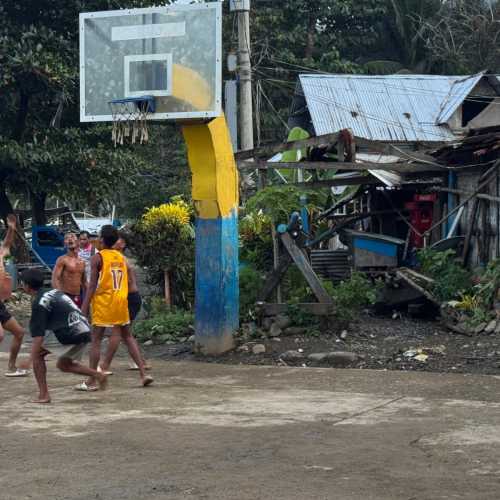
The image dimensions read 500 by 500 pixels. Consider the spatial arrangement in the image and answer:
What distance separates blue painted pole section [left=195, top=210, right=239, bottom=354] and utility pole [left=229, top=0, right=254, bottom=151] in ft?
21.2

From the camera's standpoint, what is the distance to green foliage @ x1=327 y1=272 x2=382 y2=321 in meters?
12.7

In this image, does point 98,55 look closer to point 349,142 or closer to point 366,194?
point 349,142

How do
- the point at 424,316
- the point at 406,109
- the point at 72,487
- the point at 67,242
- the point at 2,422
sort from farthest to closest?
1. the point at 406,109
2. the point at 424,316
3. the point at 67,242
4. the point at 2,422
5. the point at 72,487

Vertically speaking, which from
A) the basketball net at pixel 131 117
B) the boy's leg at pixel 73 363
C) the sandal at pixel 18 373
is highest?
the basketball net at pixel 131 117

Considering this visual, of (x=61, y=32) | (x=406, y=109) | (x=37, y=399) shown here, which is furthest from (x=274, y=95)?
(x=37, y=399)

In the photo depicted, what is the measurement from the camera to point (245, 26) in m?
18.5

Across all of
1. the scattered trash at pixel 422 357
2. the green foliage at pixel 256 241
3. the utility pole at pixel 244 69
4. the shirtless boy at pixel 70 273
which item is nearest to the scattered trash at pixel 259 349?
the scattered trash at pixel 422 357

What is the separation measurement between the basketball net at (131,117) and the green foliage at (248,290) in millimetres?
2561

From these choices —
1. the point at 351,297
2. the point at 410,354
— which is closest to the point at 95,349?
the point at 410,354

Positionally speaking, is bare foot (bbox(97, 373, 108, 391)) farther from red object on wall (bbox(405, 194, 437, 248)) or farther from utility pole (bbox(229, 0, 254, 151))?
utility pole (bbox(229, 0, 254, 151))

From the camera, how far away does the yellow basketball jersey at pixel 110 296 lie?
9.77 meters

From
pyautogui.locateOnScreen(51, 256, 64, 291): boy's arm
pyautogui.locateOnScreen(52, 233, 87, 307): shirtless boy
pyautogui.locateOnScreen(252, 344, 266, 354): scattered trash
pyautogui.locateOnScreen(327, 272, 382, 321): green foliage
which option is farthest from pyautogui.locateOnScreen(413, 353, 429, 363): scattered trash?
pyautogui.locateOnScreen(51, 256, 64, 291): boy's arm

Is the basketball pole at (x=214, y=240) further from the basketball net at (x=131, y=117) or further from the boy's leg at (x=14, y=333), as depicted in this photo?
the boy's leg at (x=14, y=333)

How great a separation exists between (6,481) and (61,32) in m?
16.3
